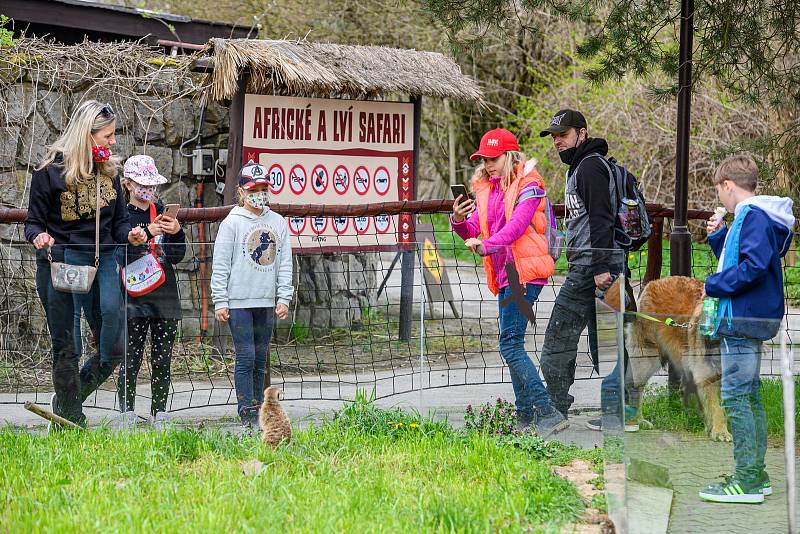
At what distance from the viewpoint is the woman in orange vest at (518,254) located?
21.5ft

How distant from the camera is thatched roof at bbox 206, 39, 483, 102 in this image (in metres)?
9.23

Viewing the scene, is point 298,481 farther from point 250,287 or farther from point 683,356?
point 683,356

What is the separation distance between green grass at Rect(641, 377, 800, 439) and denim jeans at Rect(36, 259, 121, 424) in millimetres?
3393

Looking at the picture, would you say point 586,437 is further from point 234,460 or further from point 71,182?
point 71,182

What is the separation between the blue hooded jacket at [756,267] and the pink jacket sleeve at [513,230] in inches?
56.0

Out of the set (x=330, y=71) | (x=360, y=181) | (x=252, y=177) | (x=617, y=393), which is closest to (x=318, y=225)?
(x=360, y=181)

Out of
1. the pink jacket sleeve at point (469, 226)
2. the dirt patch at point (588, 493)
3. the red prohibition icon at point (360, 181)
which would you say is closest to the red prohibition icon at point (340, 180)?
the red prohibition icon at point (360, 181)

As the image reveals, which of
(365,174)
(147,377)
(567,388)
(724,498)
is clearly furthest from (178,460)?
(365,174)

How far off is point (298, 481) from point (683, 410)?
195 centimetres

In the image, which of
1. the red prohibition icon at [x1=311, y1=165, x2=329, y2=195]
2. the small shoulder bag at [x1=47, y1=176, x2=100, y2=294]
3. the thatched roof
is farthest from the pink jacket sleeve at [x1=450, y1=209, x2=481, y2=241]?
the red prohibition icon at [x1=311, y1=165, x2=329, y2=195]

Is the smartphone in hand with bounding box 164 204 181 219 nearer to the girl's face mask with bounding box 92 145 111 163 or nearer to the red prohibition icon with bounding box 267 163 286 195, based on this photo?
the girl's face mask with bounding box 92 145 111 163

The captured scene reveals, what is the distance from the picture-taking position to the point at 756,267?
5258 mm

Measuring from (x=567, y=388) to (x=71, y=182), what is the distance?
3339 mm

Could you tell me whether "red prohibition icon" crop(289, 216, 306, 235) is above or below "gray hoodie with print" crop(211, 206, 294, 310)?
above
